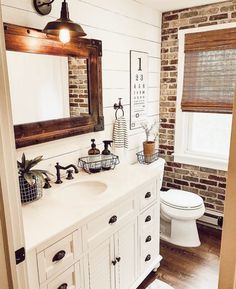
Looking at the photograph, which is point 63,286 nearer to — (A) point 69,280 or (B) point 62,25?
(A) point 69,280

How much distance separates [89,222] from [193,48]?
7.12ft

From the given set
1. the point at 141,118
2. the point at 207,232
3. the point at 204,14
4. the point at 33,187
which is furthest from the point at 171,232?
the point at 204,14

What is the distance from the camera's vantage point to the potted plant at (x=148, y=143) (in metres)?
2.73

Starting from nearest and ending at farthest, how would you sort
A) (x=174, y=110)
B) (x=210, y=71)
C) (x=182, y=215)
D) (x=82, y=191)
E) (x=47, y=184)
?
(x=47, y=184), (x=82, y=191), (x=182, y=215), (x=210, y=71), (x=174, y=110)

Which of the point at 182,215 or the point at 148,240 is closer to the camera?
the point at 148,240

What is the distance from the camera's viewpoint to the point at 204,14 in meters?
2.64

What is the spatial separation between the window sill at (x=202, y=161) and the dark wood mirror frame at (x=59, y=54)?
1235mm

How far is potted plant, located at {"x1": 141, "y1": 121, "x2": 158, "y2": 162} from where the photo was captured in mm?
2730

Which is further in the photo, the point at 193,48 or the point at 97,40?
the point at 193,48

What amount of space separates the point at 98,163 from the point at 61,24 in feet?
3.38

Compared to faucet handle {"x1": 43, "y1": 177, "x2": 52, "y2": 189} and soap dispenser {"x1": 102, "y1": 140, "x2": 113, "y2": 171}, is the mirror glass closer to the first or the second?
soap dispenser {"x1": 102, "y1": 140, "x2": 113, "y2": 171}

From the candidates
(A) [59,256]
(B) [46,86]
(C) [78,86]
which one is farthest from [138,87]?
(A) [59,256]

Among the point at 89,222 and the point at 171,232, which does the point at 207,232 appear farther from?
the point at 89,222

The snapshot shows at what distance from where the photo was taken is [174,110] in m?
3.04
